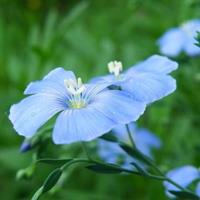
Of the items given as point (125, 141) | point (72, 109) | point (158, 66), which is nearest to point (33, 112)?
point (72, 109)

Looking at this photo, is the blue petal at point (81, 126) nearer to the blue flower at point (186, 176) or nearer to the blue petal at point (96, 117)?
the blue petal at point (96, 117)

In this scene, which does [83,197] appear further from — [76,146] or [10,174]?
[10,174]

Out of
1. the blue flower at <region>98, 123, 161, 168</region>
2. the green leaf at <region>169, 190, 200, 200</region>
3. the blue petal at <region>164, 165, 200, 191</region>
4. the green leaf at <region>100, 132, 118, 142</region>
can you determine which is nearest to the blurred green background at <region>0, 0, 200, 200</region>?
the blue flower at <region>98, 123, 161, 168</region>

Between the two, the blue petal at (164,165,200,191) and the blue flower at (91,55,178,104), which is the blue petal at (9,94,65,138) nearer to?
the blue flower at (91,55,178,104)

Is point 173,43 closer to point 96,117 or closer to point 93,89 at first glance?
point 93,89

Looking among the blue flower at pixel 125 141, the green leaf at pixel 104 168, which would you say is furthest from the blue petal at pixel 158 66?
the blue flower at pixel 125 141

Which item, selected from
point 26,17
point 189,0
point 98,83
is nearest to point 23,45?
point 26,17
